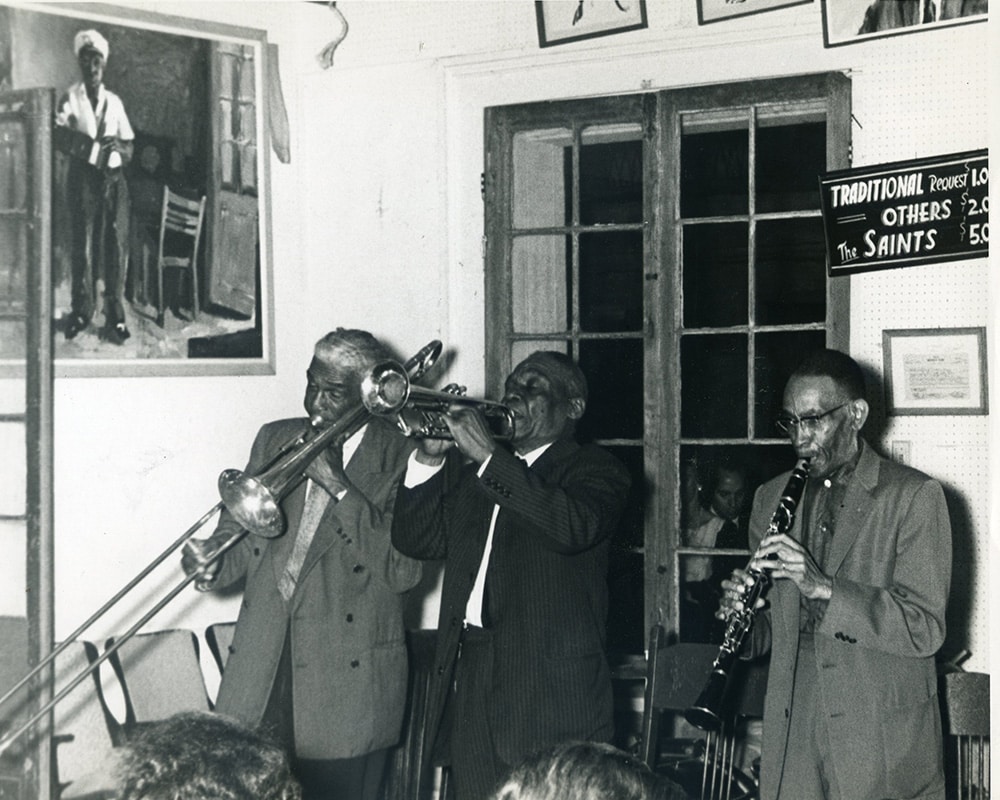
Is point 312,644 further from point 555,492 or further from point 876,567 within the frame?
point 876,567

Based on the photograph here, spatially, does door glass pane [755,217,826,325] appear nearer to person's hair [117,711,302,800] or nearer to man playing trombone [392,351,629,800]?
man playing trombone [392,351,629,800]

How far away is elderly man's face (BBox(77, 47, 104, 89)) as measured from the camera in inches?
152

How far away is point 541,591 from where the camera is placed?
9.59ft

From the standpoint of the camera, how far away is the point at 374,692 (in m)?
3.12

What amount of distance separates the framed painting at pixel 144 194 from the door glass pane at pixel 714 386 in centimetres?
150

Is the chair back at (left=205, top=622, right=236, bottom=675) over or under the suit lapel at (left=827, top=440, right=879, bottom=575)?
under

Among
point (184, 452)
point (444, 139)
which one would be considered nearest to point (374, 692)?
point (184, 452)

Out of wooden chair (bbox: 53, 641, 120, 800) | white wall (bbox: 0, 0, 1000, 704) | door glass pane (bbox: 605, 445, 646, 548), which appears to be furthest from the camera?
door glass pane (bbox: 605, 445, 646, 548)

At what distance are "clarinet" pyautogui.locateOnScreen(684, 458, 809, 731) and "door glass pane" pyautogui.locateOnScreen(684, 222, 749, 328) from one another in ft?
4.15

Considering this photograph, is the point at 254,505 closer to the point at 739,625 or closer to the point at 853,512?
the point at 739,625

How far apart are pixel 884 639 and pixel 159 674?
2475 millimetres

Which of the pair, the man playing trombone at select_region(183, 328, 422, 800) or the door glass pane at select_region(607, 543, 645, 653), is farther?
the door glass pane at select_region(607, 543, 645, 653)

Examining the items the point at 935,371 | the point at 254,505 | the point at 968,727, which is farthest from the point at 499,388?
the point at 968,727

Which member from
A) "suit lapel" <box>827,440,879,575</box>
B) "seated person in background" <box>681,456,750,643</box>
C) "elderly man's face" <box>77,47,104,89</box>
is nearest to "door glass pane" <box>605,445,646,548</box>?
"seated person in background" <box>681,456,750,643</box>
